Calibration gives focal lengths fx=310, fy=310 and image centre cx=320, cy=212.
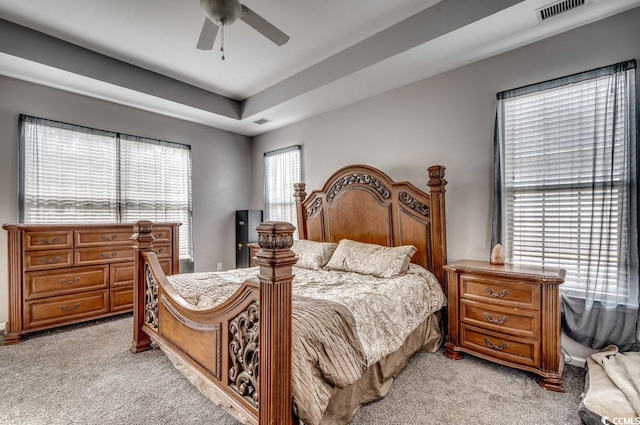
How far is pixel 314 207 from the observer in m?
4.10

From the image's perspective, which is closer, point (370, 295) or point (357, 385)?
point (357, 385)

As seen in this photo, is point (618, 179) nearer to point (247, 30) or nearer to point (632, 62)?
point (632, 62)

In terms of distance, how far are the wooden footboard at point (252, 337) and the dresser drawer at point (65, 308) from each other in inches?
71.5

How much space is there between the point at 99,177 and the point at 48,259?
1179 millimetres

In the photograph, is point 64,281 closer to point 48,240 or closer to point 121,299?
point 48,240

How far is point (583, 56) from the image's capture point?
2432 mm

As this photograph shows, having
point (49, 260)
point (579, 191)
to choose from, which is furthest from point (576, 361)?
point (49, 260)

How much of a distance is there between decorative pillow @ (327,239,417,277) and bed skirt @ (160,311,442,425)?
0.51 metres

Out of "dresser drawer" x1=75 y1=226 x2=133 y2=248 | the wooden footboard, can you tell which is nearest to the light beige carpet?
the wooden footboard

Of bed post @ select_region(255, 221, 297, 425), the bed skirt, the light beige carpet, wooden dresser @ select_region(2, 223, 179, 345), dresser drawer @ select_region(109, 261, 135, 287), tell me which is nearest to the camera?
bed post @ select_region(255, 221, 297, 425)

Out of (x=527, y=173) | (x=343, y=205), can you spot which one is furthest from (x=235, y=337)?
(x=527, y=173)

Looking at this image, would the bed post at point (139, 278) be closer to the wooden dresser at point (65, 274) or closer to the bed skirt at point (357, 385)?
the bed skirt at point (357, 385)

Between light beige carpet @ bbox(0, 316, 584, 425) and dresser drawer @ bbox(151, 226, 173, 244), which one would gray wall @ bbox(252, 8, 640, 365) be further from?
dresser drawer @ bbox(151, 226, 173, 244)

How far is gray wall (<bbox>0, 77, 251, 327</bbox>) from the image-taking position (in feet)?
10.8
